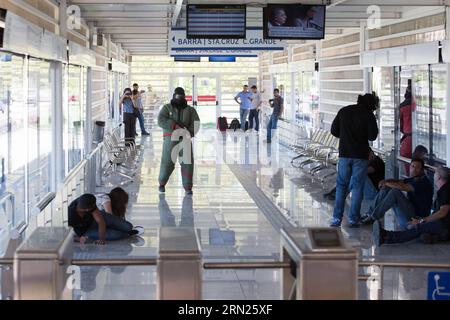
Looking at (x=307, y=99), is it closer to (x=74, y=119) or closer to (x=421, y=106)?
(x=74, y=119)

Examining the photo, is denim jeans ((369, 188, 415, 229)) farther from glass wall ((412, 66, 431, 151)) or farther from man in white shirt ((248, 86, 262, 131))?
man in white shirt ((248, 86, 262, 131))

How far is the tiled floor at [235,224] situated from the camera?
759 cm

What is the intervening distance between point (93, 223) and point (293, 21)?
6955 mm

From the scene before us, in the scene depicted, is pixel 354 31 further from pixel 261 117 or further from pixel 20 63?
pixel 261 117

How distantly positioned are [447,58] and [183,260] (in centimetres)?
891

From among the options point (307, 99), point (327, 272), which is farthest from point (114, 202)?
point (307, 99)

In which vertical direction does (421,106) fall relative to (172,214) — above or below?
above

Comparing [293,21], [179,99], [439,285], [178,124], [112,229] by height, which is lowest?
[112,229]

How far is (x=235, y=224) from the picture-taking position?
11.3m

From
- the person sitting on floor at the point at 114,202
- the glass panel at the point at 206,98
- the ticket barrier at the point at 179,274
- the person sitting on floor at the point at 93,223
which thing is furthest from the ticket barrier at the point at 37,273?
the glass panel at the point at 206,98

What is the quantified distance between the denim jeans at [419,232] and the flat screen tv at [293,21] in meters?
6.26

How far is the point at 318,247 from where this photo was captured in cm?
414

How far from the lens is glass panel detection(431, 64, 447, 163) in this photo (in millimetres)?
12570
